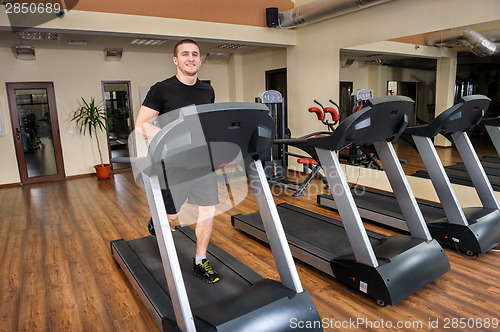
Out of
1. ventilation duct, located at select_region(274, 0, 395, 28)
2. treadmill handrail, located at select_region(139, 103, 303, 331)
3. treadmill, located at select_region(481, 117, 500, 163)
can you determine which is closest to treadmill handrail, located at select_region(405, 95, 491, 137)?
treadmill, located at select_region(481, 117, 500, 163)

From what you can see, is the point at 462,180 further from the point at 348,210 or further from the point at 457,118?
the point at 348,210

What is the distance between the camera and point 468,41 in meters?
3.60

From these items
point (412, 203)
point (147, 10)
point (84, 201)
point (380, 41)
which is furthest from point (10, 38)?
point (412, 203)

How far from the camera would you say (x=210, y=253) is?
2.64 metres

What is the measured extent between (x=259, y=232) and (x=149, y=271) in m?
1.05

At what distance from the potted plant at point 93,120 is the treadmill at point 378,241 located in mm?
4900

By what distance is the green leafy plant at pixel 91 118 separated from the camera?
634 centimetres

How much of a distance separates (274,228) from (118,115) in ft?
20.4

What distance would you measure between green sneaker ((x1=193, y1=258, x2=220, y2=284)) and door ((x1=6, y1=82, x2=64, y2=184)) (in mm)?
5322

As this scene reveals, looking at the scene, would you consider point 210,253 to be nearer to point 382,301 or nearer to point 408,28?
point 382,301

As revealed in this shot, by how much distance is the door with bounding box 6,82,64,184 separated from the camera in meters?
6.17

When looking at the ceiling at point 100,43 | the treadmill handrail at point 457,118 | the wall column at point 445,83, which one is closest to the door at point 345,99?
the wall column at point 445,83

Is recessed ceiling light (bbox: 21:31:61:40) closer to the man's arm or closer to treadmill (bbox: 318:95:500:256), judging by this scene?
the man's arm

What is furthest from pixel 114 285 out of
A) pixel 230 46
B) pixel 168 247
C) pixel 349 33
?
pixel 230 46
